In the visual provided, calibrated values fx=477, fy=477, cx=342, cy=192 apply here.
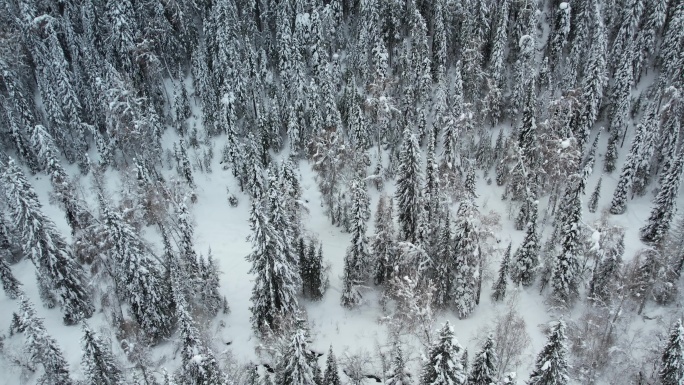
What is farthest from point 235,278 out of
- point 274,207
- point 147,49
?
point 147,49

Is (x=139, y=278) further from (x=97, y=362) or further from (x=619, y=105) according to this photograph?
(x=619, y=105)

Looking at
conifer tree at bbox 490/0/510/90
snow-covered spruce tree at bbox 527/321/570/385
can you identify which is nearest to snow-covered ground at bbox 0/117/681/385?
snow-covered spruce tree at bbox 527/321/570/385

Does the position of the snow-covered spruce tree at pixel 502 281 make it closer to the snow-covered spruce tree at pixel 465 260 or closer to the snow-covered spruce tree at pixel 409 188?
the snow-covered spruce tree at pixel 465 260

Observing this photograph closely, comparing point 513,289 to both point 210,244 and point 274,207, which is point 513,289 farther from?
point 210,244

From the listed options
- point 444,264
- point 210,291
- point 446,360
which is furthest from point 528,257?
point 210,291

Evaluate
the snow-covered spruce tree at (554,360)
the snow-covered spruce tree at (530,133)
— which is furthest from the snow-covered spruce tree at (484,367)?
the snow-covered spruce tree at (530,133)
